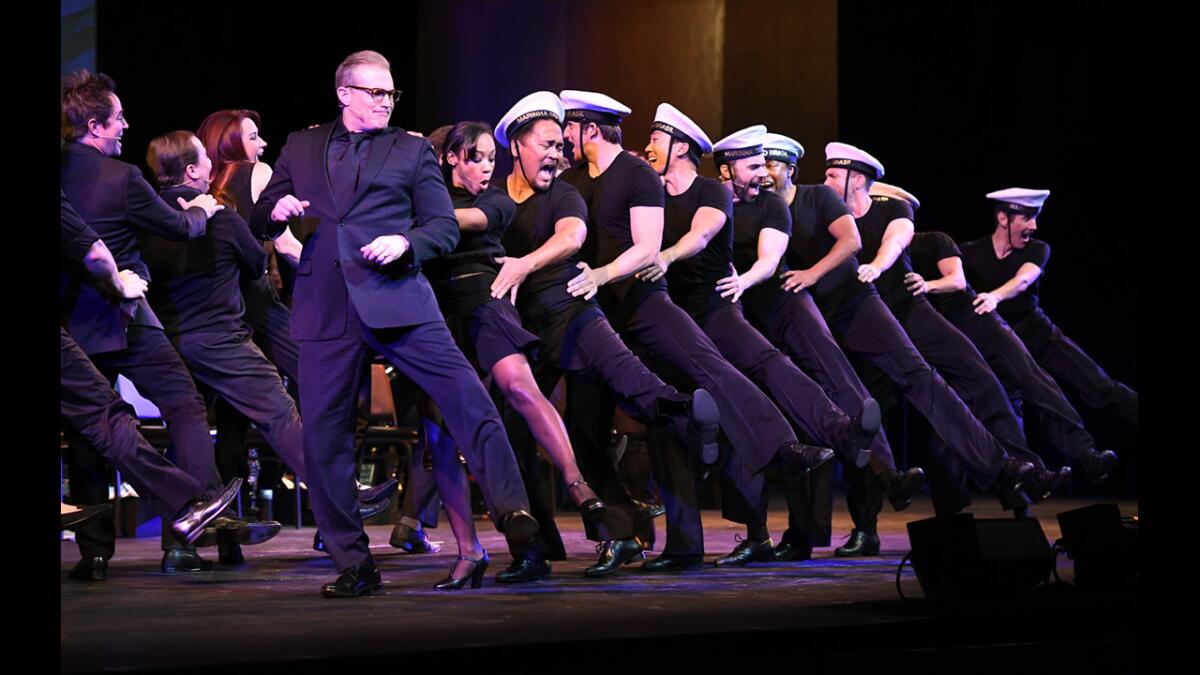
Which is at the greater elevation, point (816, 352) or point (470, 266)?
point (470, 266)

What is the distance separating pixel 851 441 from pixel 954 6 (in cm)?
619

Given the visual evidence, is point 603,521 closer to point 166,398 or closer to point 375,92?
point 375,92

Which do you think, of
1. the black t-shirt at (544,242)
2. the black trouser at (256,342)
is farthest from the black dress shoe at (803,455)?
the black trouser at (256,342)

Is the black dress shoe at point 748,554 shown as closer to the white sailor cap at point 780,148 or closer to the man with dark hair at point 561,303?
the man with dark hair at point 561,303

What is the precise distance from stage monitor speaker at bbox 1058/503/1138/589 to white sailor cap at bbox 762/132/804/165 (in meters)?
2.53

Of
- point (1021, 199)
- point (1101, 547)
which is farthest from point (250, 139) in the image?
point (1021, 199)

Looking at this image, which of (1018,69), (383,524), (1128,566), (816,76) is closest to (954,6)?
(1018,69)

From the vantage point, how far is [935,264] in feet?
27.9

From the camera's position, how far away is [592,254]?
20.4 feet

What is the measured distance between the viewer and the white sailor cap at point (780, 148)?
7.27m

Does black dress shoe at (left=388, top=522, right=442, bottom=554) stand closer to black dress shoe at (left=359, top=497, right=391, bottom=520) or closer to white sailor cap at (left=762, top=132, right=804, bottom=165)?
black dress shoe at (left=359, top=497, right=391, bottom=520)

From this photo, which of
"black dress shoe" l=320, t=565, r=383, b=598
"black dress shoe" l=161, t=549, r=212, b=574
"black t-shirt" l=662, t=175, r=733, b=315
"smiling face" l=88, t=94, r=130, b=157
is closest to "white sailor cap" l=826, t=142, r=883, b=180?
"black t-shirt" l=662, t=175, r=733, b=315

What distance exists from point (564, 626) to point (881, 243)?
400cm

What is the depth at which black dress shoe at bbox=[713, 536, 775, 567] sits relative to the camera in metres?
6.32
